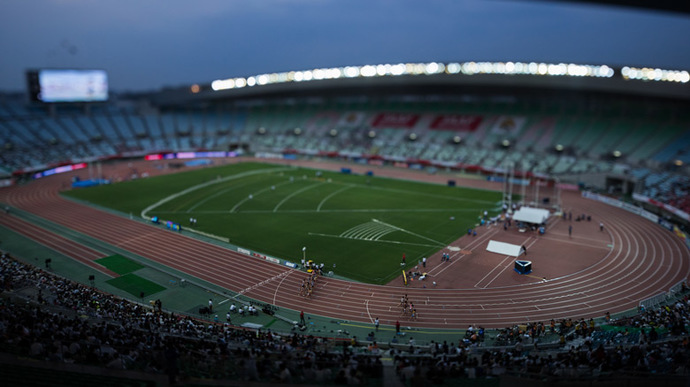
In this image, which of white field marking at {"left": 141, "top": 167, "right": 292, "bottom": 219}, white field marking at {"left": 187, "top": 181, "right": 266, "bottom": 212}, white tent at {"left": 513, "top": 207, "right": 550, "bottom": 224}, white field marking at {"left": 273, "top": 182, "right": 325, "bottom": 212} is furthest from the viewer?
white field marking at {"left": 273, "top": 182, "right": 325, "bottom": 212}

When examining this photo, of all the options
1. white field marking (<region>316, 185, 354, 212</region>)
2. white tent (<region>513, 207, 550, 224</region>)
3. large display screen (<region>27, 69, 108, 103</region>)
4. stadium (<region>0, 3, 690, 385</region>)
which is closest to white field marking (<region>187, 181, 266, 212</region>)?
stadium (<region>0, 3, 690, 385</region>)

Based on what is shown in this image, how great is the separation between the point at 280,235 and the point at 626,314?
2660cm

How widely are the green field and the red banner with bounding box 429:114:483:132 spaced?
80.8 feet

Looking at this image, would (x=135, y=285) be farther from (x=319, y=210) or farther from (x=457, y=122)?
(x=457, y=122)

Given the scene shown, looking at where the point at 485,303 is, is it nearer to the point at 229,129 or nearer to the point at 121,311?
the point at 121,311

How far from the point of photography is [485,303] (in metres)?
28.3

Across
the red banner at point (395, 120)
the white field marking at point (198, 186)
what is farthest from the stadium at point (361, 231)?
the white field marking at point (198, 186)

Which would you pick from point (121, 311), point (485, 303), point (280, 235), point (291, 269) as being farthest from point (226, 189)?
point (485, 303)

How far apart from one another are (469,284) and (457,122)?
201 feet

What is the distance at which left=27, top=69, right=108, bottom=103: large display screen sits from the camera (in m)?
79.8

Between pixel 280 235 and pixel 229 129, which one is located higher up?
pixel 229 129

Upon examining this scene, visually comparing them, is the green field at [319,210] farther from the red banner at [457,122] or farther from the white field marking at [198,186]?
the red banner at [457,122]

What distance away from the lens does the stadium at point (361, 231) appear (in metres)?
17.6

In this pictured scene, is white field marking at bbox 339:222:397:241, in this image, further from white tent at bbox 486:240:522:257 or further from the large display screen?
the large display screen
